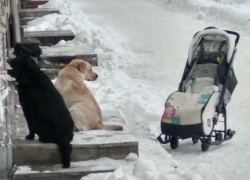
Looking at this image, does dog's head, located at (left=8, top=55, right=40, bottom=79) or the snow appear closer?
dog's head, located at (left=8, top=55, right=40, bottom=79)

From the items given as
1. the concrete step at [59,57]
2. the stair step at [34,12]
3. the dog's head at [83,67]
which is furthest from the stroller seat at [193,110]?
the stair step at [34,12]

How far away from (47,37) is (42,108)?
6148mm

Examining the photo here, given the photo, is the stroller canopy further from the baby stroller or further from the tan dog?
the tan dog

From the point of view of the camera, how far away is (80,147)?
575 centimetres

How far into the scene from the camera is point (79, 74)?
680 cm

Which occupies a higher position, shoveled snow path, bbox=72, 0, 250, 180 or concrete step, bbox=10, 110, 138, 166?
concrete step, bbox=10, 110, 138, 166

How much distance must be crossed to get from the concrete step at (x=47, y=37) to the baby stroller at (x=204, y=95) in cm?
453

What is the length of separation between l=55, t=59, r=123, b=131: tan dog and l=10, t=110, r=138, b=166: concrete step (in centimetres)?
10

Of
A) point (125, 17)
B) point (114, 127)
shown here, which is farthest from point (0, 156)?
point (125, 17)

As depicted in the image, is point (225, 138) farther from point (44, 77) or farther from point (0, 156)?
point (0, 156)

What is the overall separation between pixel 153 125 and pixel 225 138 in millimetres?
1080

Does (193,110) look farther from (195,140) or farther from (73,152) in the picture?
(73,152)

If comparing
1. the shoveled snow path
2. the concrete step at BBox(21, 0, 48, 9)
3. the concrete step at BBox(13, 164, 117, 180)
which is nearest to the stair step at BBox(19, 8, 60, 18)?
the concrete step at BBox(21, 0, 48, 9)

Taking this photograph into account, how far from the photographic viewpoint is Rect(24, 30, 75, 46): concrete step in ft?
37.5
